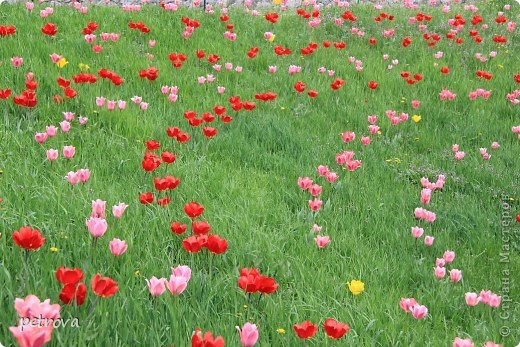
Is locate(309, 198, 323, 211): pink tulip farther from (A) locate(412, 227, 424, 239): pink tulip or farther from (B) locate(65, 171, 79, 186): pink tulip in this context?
(B) locate(65, 171, 79, 186): pink tulip

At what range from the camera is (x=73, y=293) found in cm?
204

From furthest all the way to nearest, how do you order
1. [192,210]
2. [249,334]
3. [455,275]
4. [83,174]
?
1. [83,174]
2. [455,275]
3. [192,210]
4. [249,334]

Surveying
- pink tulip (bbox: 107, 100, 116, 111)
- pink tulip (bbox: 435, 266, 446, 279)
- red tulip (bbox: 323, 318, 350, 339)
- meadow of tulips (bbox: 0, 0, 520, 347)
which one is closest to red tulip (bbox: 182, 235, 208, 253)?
meadow of tulips (bbox: 0, 0, 520, 347)

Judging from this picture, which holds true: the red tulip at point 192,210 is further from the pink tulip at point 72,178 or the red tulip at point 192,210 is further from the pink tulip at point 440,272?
the pink tulip at point 440,272

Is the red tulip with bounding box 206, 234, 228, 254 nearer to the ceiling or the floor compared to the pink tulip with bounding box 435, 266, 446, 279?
nearer to the ceiling

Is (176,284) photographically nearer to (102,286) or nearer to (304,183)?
(102,286)

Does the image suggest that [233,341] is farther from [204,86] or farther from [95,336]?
[204,86]

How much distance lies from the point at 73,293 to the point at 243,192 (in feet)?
6.15

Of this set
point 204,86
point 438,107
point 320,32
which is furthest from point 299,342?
point 320,32

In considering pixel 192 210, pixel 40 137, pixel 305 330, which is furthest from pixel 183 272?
pixel 40 137

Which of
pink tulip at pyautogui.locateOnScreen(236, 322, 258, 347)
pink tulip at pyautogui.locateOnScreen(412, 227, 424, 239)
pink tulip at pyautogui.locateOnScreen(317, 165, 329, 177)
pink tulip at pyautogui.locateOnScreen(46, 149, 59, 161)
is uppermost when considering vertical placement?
pink tulip at pyautogui.locateOnScreen(236, 322, 258, 347)

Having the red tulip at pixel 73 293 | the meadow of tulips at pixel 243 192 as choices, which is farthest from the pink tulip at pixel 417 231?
the red tulip at pixel 73 293

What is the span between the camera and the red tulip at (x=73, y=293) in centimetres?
201

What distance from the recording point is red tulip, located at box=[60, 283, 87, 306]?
2.01m
